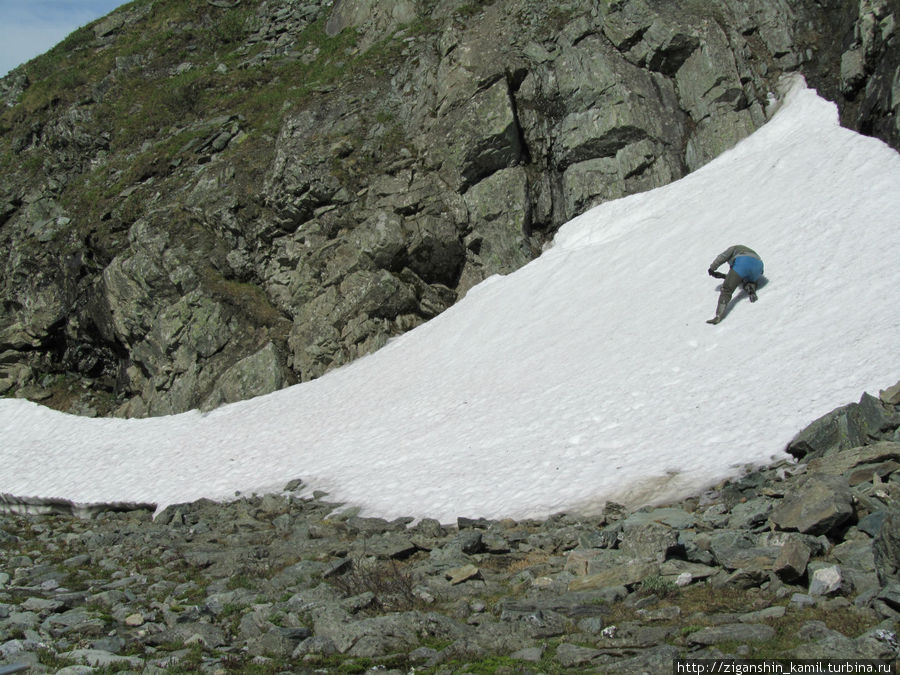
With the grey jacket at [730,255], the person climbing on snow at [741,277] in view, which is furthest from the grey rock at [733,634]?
the grey jacket at [730,255]

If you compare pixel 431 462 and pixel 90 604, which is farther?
pixel 431 462

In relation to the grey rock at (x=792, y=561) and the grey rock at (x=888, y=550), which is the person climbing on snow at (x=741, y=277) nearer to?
the grey rock at (x=792, y=561)

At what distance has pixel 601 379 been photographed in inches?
707

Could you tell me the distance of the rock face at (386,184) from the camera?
28.1 m

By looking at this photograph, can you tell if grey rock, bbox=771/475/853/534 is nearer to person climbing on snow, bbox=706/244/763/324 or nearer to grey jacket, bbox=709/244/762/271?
person climbing on snow, bbox=706/244/763/324

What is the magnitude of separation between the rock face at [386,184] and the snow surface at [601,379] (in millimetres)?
1777

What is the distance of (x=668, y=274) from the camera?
2231 cm

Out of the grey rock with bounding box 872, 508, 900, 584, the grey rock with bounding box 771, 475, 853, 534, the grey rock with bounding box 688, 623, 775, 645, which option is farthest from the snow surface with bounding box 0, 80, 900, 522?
the grey rock with bounding box 688, 623, 775, 645

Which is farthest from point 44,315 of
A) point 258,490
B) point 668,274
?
Answer: point 668,274

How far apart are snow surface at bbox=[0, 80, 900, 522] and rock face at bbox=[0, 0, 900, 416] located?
1.78 metres

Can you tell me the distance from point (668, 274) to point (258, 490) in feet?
46.7

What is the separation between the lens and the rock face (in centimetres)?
2809

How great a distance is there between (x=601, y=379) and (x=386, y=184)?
54.3 ft

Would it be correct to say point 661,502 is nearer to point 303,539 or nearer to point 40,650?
point 303,539
